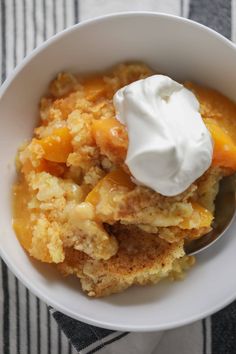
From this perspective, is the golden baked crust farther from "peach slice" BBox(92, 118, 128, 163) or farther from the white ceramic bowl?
"peach slice" BBox(92, 118, 128, 163)

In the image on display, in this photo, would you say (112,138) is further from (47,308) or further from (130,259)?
(47,308)

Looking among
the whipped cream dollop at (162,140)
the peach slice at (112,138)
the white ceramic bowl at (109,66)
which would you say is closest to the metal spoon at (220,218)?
the white ceramic bowl at (109,66)

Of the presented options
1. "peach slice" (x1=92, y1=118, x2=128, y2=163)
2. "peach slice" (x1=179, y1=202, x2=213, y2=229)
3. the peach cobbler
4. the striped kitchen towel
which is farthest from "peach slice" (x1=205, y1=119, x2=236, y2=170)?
the striped kitchen towel

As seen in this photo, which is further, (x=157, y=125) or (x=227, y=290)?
(x=227, y=290)

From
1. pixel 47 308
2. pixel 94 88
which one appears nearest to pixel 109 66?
pixel 94 88

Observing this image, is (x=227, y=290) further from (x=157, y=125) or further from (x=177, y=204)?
(x=157, y=125)

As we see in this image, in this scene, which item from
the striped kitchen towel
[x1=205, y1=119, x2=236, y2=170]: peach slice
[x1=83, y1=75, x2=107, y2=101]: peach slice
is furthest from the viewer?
the striped kitchen towel

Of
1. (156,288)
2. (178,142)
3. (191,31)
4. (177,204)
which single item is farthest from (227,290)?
(191,31)
